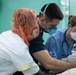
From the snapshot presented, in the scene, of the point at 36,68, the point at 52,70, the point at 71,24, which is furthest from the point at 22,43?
the point at 71,24

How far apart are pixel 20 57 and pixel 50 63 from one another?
0.31 meters

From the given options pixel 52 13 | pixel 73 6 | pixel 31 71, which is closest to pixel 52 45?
pixel 52 13

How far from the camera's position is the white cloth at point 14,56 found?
1148mm

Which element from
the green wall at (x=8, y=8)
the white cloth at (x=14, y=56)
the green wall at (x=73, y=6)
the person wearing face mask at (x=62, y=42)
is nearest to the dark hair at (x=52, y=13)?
the person wearing face mask at (x=62, y=42)

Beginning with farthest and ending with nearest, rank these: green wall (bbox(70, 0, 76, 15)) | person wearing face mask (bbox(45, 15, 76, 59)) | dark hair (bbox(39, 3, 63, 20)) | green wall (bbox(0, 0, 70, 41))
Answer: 1. green wall (bbox(0, 0, 70, 41))
2. green wall (bbox(70, 0, 76, 15))
3. person wearing face mask (bbox(45, 15, 76, 59))
4. dark hair (bbox(39, 3, 63, 20))

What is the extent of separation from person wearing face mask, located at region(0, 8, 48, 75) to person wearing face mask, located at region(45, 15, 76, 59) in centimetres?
45

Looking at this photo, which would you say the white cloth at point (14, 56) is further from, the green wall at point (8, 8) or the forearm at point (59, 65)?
the green wall at point (8, 8)

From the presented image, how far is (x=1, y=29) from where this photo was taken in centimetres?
372

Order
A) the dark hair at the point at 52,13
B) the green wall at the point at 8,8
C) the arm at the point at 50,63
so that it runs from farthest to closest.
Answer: the green wall at the point at 8,8, the dark hair at the point at 52,13, the arm at the point at 50,63

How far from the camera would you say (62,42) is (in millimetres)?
1762

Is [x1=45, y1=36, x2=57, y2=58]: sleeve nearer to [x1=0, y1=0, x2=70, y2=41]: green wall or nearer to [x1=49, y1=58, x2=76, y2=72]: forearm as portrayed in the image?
[x1=49, y1=58, x2=76, y2=72]: forearm

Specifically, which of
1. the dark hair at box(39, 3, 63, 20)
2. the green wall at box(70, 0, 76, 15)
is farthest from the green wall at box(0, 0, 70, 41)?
the dark hair at box(39, 3, 63, 20)

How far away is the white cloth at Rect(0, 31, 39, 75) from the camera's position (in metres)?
1.15

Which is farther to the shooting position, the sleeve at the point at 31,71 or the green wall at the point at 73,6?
the green wall at the point at 73,6
